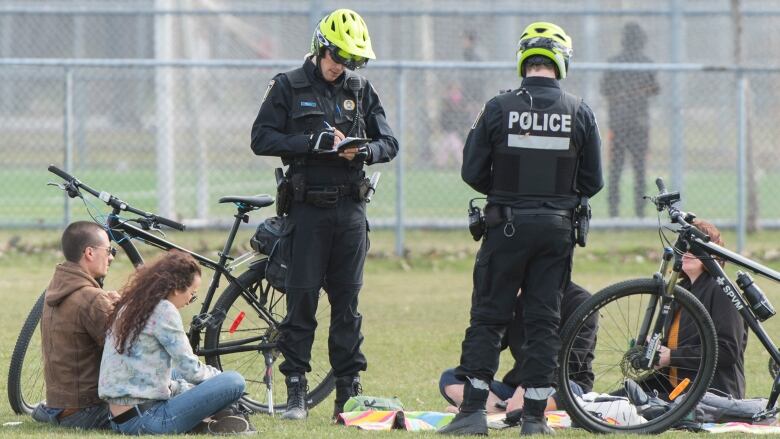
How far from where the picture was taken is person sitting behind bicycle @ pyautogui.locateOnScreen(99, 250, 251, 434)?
6402 millimetres

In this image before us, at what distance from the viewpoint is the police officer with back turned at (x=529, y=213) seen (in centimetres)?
656

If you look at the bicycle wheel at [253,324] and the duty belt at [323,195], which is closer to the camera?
the duty belt at [323,195]

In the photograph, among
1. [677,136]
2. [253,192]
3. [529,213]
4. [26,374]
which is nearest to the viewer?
[529,213]

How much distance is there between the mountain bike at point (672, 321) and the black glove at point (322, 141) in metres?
1.48

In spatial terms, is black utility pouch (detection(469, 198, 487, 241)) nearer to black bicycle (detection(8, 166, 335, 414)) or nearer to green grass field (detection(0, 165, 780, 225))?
black bicycle (detection(8, 166, 335, 414))

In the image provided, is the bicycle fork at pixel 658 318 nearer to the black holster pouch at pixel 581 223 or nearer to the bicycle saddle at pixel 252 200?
the black holster pouch at pixel 581 223

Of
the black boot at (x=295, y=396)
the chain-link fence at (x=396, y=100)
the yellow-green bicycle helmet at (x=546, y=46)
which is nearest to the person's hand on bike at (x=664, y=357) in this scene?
the yellow-green bicycle helmet at (x=546, y=46)

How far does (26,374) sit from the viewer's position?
7418mm

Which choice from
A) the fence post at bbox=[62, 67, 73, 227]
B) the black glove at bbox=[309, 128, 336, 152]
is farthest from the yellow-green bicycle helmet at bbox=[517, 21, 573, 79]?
the fence post at bbox=[62, 67, 73, 227]

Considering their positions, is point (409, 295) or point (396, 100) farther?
point (396, 100)

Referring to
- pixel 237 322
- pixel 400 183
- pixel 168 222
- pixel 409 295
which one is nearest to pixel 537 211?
pixel 237 322

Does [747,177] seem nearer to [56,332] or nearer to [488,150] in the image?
[488,150]

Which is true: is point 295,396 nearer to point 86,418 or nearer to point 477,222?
point 86,418

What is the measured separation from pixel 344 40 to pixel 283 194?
834 mm
